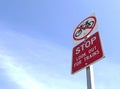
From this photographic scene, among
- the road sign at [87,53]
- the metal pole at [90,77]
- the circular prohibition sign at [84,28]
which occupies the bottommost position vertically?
the metal pole at [90,77]

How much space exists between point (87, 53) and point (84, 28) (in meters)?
0.87

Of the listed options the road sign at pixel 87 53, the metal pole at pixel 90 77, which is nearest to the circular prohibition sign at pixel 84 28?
the road sign at pixel 87 53

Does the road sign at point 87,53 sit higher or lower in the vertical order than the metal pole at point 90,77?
higher

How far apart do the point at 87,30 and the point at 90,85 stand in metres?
1.51

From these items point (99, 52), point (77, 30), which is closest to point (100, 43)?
point (99, 52)

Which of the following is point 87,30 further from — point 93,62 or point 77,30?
point 93,62

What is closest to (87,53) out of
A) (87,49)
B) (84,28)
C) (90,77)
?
(87,49)

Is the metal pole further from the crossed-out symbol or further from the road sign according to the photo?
the crossed-out symbol

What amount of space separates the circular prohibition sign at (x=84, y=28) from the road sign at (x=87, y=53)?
21 cm

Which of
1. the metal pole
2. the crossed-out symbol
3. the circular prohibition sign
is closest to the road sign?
the metal pole

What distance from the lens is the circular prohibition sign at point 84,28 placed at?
649cm

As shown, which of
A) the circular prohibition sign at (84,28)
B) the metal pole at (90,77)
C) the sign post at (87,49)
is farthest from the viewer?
the circular prohibition sign at (84,28)

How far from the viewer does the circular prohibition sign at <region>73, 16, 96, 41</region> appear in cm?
649

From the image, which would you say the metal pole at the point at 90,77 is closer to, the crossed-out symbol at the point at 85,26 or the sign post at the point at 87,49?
the sign post at the point at 87,49
